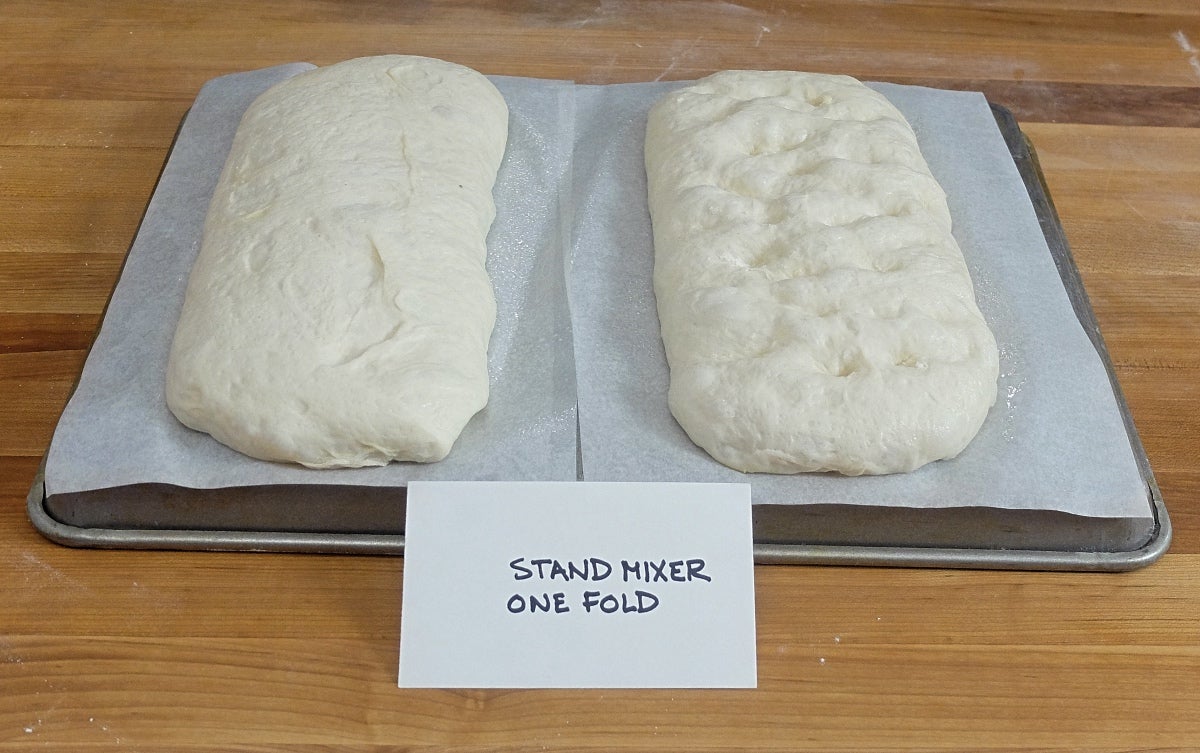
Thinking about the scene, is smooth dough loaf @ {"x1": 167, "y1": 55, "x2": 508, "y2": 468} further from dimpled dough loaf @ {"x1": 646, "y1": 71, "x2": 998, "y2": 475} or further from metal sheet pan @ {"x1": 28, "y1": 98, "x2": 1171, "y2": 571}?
dimpled dough loaf @ {"x1": 646, "y1": 71, "x2": 998, "y2": 475}

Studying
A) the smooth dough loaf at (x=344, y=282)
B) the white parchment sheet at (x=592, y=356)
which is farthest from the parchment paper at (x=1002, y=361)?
the smooth dough loaf at (x=344, y=282)

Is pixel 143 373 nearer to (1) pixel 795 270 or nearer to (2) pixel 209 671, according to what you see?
(2) pixel 209 671

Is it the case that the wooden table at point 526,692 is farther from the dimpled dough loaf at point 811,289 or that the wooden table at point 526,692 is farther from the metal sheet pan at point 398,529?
the dimpled dough loaf at point 811,289

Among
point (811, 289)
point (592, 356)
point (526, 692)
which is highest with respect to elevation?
point (811, 289)

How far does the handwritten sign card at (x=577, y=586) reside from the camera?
0.98m

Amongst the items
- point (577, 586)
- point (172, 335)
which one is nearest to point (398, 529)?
point (577, 586)

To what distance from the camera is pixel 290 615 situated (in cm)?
105

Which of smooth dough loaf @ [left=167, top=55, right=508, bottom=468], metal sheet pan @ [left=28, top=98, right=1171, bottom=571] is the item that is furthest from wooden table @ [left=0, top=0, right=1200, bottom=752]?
smooth dough loaf @ [left=167, top=55, right=508, bottom=468]

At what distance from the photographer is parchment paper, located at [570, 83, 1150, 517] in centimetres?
112

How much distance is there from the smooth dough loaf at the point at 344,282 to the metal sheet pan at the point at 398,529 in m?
0.06

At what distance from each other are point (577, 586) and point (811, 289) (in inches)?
17.9

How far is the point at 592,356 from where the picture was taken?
4.14 feet

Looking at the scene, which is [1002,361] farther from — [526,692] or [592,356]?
[526,692]

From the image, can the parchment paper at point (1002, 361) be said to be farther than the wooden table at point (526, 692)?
Yes
